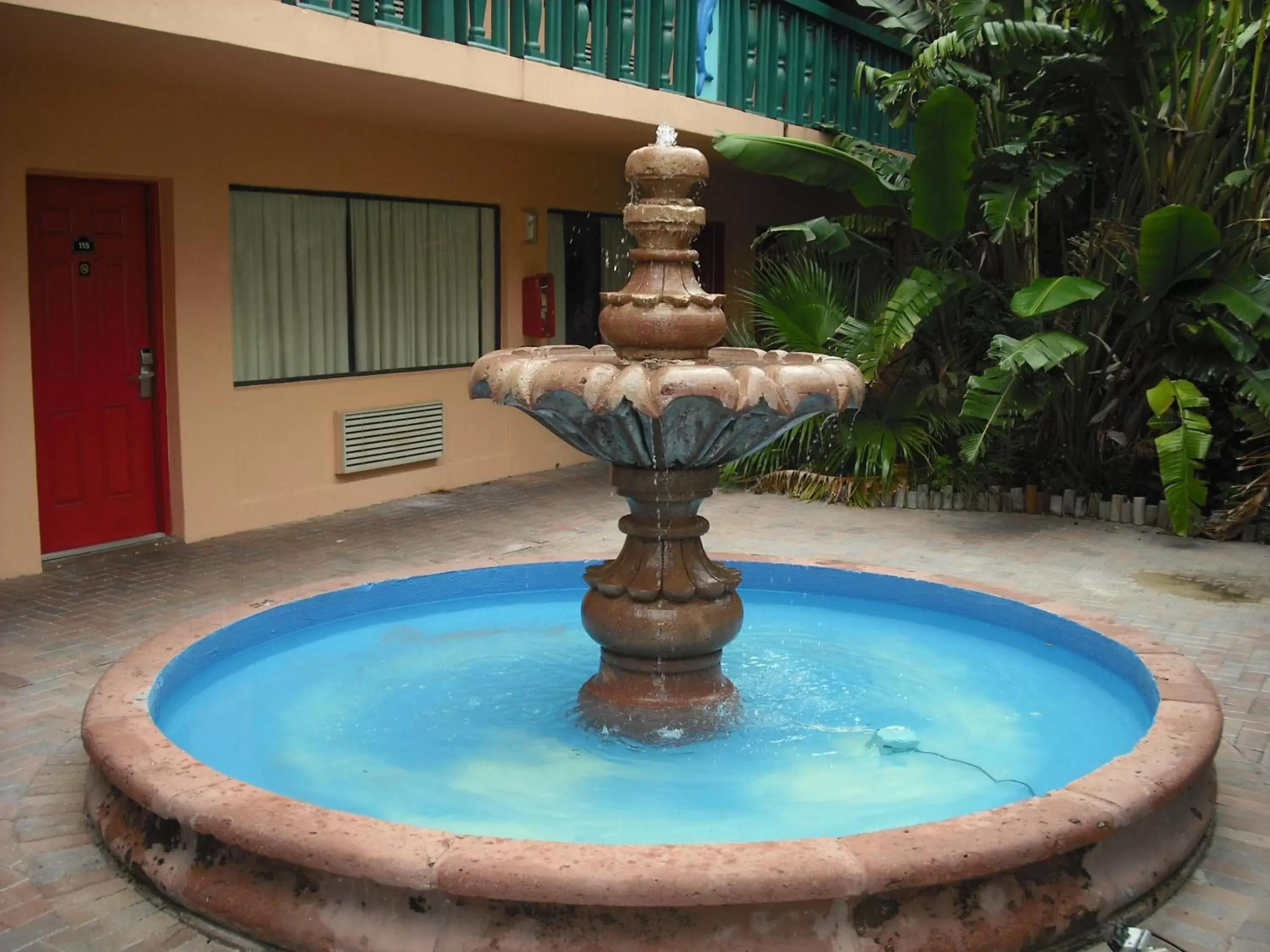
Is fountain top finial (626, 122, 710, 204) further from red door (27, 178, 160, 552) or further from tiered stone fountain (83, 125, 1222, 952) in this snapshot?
red door (27, 178, 160, 552)

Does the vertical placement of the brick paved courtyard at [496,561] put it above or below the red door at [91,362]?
below

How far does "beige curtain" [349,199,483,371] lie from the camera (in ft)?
36.6

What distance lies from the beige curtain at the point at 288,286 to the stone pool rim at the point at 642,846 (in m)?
6.12

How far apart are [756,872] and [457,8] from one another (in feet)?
23.7

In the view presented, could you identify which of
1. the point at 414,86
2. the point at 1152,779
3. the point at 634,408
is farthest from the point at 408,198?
the point at 1152,779

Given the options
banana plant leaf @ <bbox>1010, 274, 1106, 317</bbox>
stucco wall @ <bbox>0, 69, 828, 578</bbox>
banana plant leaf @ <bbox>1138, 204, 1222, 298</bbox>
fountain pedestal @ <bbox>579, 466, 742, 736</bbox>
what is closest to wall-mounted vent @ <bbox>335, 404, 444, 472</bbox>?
stucco wall @ <bbox>0, 69, 828, 578</bbox>

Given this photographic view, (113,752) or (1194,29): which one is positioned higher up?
(1194,29)

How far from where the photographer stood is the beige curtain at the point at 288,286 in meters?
9.98

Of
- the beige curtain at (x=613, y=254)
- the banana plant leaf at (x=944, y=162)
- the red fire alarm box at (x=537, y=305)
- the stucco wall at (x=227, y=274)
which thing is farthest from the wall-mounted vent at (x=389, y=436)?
the banana plant leaf at (x=944, y=162)

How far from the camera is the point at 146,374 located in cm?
934

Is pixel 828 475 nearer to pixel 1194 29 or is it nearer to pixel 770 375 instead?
pixel 1194 29

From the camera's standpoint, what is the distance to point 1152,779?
4.00m

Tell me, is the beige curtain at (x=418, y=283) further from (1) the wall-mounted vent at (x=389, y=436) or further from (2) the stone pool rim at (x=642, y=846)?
(2) the stone pool rim at (x=642, y=846)

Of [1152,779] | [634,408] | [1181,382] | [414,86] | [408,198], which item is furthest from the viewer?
[408,198]
